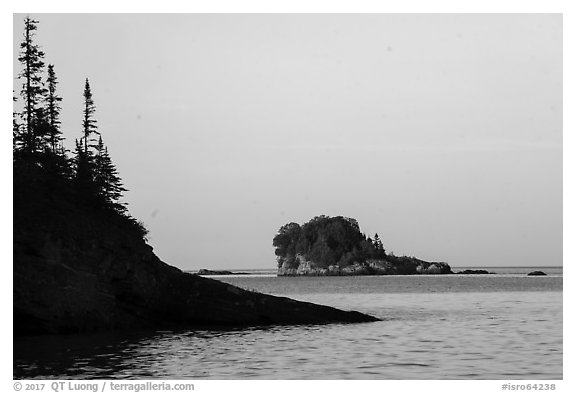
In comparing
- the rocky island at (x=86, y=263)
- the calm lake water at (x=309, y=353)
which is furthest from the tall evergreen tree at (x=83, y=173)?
the calm lake water at (x=309, y=353)

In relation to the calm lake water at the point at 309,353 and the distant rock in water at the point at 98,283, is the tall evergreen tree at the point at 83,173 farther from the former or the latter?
the calm lake water at the point at 309,353

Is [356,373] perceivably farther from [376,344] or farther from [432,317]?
[432,317]

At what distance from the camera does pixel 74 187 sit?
174ft

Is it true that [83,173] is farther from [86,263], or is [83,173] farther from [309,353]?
[309,353]

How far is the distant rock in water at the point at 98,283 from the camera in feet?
149

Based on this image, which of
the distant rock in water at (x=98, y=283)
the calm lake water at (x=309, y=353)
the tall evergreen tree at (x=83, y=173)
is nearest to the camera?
the calm lake water at (x=309, y=353)

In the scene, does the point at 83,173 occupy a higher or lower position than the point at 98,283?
higher

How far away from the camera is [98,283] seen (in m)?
47.8

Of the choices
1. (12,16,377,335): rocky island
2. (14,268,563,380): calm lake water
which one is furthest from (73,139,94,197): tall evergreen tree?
(14,268,563,380): calm lake water

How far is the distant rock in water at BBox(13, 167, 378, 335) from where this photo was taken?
45.3 meters

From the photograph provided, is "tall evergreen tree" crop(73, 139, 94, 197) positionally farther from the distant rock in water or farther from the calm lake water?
the calm lake water

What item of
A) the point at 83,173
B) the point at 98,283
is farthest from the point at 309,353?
the point at 83,173
